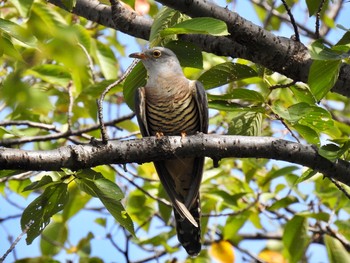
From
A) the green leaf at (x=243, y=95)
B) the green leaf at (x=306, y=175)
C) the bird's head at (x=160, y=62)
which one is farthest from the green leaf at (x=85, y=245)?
the green leaf at (x=306, y=175)

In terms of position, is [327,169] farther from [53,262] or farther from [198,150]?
[53,262]

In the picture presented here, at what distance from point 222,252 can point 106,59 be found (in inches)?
84.6

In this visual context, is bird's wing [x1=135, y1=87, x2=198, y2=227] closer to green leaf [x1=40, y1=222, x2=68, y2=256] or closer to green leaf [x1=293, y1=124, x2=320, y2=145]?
green leaf [x1=293, y1=124, x2=320, y2=145]

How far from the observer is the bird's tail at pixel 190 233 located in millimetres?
4367

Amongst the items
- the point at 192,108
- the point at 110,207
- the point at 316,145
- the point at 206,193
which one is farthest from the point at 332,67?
the point at 206,193

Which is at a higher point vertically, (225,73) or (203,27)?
(203,27)

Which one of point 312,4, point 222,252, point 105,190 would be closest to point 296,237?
point 222,252

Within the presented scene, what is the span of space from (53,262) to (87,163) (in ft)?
2.98

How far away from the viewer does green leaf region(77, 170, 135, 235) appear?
97.0 inches

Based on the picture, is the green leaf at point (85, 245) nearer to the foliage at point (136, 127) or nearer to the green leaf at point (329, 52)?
the foliage at point (136, 127)

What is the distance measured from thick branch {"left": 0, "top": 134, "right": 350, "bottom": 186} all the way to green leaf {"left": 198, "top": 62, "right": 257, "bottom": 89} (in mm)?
478

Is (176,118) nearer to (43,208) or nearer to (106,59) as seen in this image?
(106,59)

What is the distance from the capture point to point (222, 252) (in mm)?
5574

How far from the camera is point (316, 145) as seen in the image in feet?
9.74
